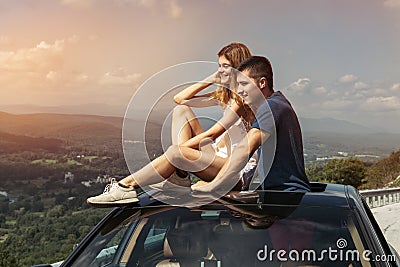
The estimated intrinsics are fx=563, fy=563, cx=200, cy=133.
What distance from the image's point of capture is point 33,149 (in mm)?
14422

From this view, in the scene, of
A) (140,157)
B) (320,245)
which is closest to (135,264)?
(140,157)

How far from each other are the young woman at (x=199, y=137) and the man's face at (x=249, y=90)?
16 centimetres

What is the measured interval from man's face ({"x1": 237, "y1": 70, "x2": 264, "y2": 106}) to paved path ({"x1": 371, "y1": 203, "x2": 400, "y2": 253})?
234 inches

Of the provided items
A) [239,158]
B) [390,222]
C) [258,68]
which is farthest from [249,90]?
[390,222]

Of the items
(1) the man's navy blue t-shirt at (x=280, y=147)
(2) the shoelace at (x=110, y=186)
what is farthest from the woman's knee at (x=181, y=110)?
(2) the shoelace at (x=110, y=186)

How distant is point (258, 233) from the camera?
3.33 meters

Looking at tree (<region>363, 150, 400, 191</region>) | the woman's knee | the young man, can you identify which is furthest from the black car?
tree (<region>363, 150, 400, 191</region>)

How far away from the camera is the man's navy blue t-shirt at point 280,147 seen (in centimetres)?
384

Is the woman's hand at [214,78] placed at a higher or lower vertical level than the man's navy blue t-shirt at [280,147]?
higher

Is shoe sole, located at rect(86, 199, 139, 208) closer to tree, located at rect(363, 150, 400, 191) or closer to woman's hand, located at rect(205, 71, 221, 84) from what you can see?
woman's hand, located at rect(205, 71, 221, 84)

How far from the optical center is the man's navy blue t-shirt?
3.84 metres

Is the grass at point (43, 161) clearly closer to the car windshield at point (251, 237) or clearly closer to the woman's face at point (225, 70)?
the woman's face at point (225, 70)

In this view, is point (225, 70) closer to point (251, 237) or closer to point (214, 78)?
point (214, 78)

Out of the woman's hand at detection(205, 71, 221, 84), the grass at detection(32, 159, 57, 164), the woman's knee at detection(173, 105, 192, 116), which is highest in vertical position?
the woman's hand at detection(205, 71, 221, 84)
